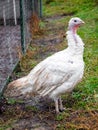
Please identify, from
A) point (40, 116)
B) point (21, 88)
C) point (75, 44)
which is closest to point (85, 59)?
point (75, 44)

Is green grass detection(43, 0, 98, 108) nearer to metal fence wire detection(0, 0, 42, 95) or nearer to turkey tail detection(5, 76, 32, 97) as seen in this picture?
turkey tail detection(5, 76, 32, 97)

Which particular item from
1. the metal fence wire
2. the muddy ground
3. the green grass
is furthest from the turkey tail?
the green grass

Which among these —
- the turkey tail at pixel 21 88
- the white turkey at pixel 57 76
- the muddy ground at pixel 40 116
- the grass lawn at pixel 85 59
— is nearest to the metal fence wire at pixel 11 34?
the grass lawn at pixel 85 59

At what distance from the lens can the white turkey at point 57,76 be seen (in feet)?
18.1

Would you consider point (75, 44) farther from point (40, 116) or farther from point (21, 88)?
point (40, 116)

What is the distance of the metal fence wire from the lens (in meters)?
8.10

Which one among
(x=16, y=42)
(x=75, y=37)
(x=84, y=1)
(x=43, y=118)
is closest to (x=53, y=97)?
(x=43, y=118)

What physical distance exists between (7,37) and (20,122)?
17.5 ft

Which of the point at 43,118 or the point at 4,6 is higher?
the point at 4,6

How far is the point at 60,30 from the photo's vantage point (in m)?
12.7

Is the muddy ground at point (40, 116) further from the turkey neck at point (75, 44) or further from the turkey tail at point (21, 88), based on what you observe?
the turkey neck at point (75, 44)

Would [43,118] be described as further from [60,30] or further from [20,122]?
[60,30]

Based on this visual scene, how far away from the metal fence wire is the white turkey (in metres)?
0.70

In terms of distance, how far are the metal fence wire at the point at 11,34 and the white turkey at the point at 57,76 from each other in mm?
697
